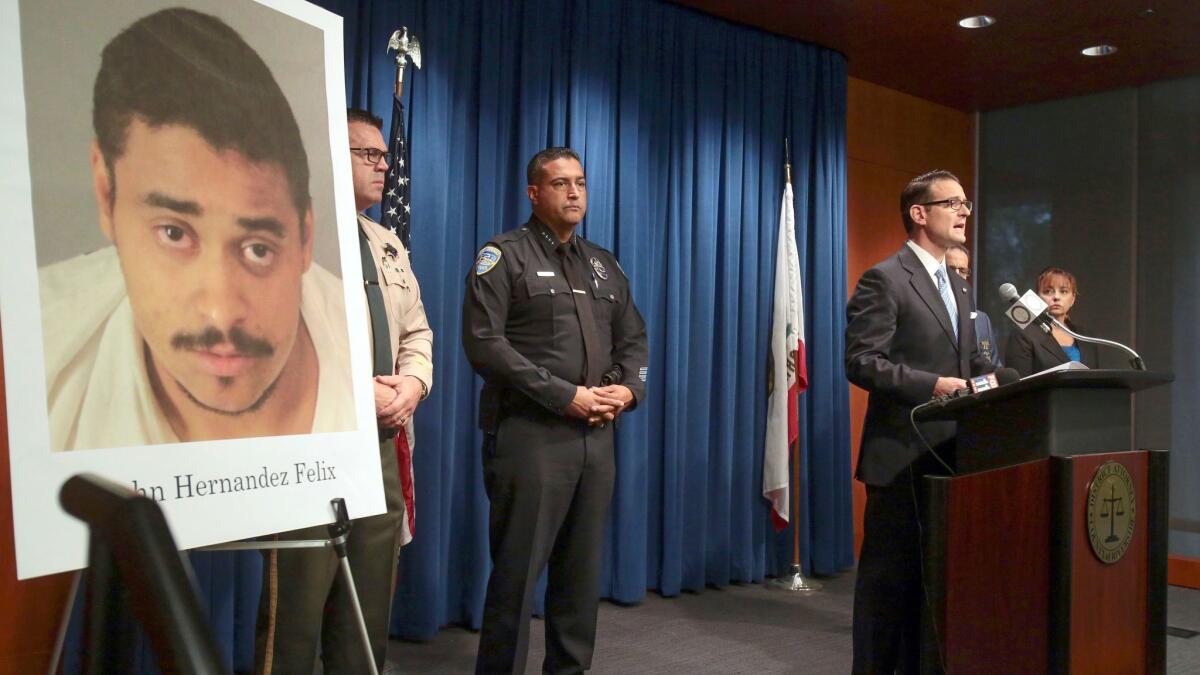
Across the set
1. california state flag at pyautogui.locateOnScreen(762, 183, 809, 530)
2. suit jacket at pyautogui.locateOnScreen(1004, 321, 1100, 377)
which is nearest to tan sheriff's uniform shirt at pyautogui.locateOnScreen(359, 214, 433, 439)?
california state flag at pyautogui.locateOnScreen(762, 183, 809, 530)

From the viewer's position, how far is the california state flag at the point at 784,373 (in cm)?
468

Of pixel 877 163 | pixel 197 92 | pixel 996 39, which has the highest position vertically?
pixel 996 39

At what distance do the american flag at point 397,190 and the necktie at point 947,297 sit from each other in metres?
1.56

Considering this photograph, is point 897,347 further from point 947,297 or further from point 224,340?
point 224,340

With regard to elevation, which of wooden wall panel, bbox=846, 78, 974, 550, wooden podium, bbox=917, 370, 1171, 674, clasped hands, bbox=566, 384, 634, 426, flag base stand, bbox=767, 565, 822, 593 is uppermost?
wooden wall panel, bbox=846, 78, 974, 550

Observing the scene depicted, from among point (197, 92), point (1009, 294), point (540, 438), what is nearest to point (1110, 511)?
point (1009, 294)

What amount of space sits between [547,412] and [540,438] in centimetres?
8

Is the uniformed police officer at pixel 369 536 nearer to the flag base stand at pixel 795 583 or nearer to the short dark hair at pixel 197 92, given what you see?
the short dark hair at pixel 197 92

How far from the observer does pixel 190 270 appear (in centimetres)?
138

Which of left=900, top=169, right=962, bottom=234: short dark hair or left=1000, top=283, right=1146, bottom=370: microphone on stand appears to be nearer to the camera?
left=1000, top=283, right=1146, bottom=370: microphone on stand

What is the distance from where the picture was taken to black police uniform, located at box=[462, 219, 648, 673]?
2.68m

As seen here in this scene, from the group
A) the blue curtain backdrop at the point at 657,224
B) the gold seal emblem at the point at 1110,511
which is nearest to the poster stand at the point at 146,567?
the gold seal emblem at the point at 1110,511

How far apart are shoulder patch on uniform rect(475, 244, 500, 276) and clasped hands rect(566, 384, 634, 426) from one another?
1.38ft

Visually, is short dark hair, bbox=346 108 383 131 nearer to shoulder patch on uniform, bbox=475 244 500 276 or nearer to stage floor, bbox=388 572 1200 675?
shoulder patch on uniform, bbox=475 244 500 276
